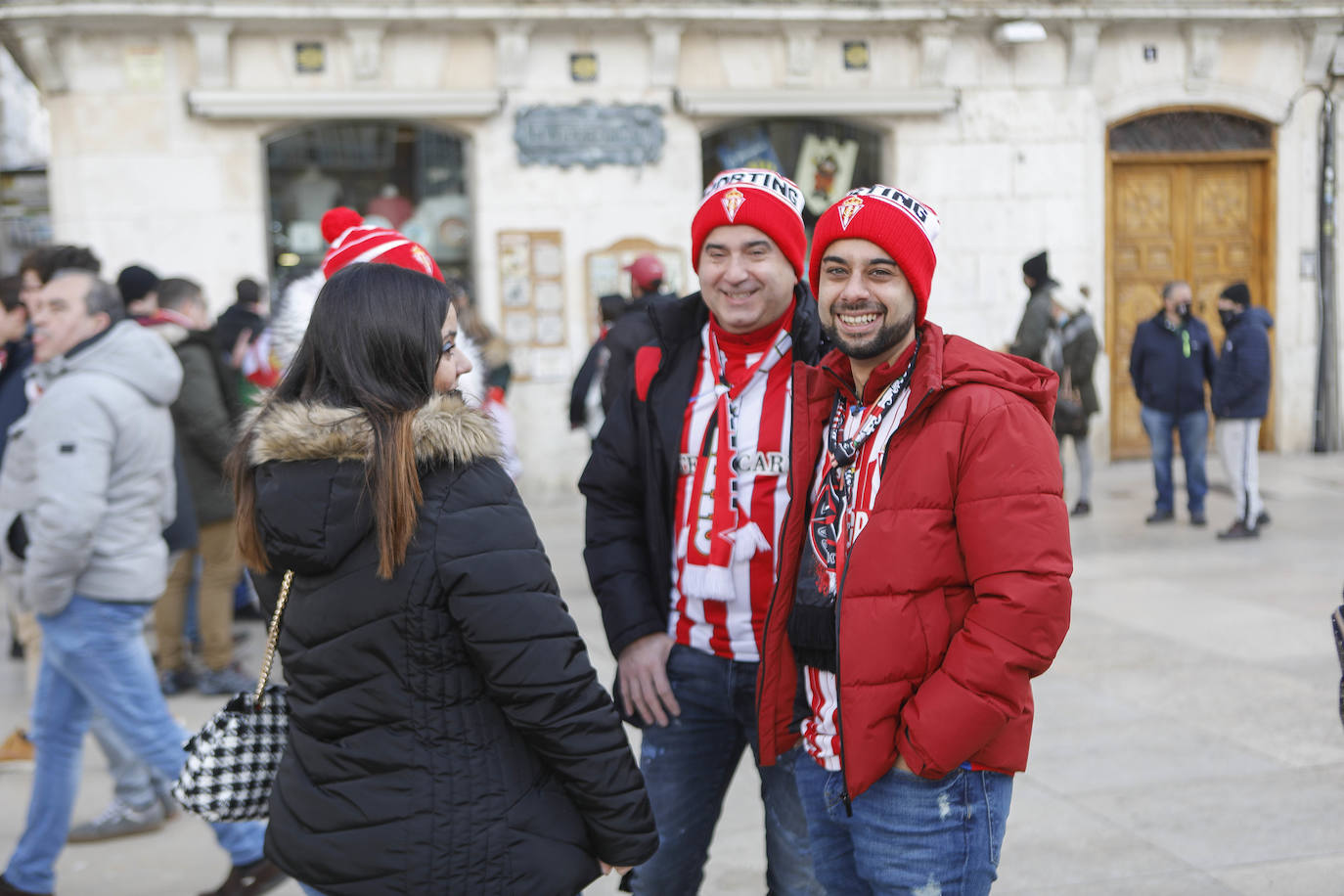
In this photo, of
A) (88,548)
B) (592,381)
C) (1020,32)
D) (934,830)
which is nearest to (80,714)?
(88,548)

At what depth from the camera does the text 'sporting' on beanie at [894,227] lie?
2357 mm


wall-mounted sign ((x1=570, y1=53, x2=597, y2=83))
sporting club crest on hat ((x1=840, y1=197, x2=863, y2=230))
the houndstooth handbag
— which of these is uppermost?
wall-mounted sign ((x1=570, y1=53, x2=597, y2=83))

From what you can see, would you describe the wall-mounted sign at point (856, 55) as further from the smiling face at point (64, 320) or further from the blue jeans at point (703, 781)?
the blue jeans at point (703, 781)

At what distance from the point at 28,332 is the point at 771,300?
510 centimetres

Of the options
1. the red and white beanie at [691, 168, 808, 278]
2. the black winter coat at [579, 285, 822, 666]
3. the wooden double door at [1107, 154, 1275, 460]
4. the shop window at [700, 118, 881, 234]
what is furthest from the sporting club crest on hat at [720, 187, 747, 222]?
the wooden double door at [1107, 154, 1275, 460]

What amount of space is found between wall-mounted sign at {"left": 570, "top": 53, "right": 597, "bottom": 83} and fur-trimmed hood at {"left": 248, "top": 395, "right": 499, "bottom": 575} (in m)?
9.98

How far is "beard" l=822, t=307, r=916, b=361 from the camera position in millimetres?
2375

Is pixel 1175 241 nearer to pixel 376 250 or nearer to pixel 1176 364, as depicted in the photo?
pixel 1176 364

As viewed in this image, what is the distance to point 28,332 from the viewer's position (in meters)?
6.68

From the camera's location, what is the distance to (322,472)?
6.89 ft

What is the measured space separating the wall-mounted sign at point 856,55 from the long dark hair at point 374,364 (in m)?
10.6

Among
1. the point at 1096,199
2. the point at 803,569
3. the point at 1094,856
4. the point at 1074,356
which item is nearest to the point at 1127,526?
the point at 1074,356

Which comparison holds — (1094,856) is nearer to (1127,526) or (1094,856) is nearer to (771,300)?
(771,300)

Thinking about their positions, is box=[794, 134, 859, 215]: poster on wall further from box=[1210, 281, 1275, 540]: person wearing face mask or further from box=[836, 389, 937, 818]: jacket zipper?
box=[836, 389, 937, 818]: jacket zipper
